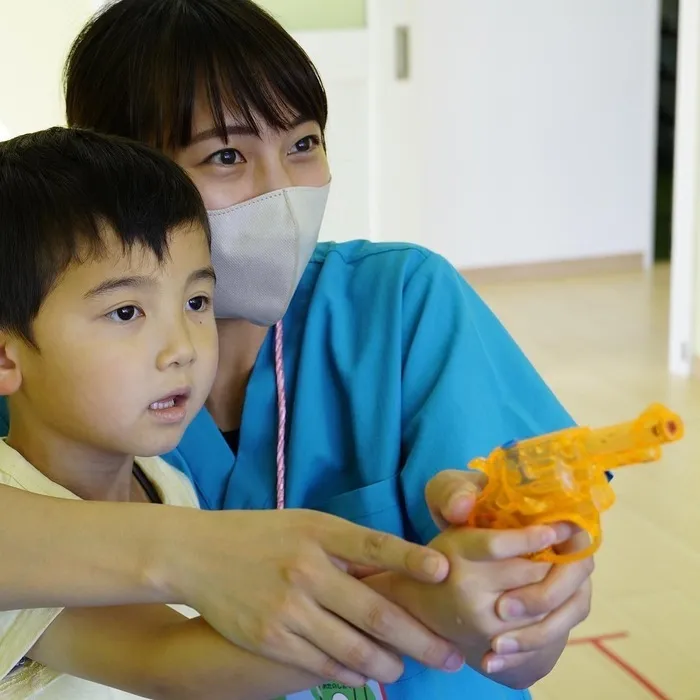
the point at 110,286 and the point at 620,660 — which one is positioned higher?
the point at 110,286

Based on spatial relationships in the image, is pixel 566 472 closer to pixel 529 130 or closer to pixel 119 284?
pixel 119 284

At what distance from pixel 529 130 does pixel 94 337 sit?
426 centimetres

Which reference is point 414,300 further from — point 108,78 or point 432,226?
point 432,226

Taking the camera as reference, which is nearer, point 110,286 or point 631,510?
point 110,286

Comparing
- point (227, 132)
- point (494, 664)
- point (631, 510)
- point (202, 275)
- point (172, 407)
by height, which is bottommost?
point (631, 510)

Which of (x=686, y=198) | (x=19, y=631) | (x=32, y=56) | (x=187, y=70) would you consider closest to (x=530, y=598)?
(x=19, y=631)

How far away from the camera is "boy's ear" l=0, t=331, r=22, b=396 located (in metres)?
1.00

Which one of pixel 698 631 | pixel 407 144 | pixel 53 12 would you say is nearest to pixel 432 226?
pixel 407 144

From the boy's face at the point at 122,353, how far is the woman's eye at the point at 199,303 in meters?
0.03

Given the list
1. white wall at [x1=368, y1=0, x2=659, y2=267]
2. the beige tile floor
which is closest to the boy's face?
the beige tile floor

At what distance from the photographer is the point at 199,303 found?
1044 millimetres

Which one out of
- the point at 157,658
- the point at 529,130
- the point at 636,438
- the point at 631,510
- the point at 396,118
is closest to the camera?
the point at 636,438

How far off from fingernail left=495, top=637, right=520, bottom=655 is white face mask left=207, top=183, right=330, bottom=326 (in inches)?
20.4

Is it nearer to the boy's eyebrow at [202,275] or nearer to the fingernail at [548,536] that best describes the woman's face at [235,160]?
the boy's eyebrow at [202,275]
